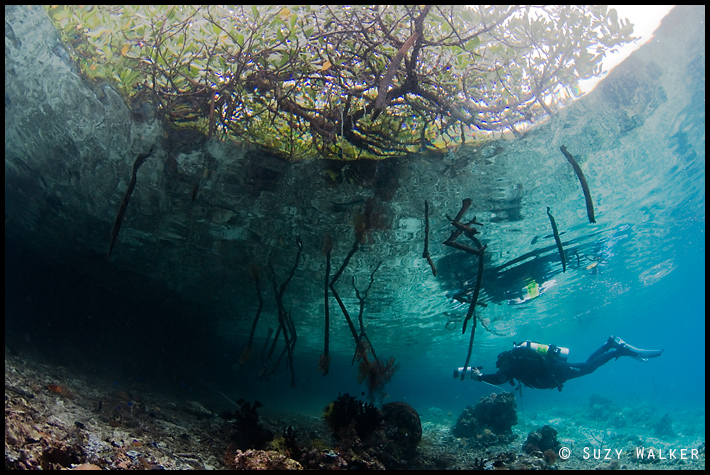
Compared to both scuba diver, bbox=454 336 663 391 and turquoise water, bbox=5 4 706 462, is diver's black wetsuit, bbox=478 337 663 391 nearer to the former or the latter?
scuba diver, bbox=454 336 663 391

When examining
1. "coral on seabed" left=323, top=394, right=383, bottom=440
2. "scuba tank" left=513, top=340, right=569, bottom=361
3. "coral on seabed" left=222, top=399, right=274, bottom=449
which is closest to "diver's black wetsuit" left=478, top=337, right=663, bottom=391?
"scuba tank" left=513, top=340, right=569, bottom=361

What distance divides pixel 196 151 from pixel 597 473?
1686cm

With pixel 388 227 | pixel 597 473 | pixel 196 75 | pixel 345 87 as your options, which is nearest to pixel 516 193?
pixel 388 227

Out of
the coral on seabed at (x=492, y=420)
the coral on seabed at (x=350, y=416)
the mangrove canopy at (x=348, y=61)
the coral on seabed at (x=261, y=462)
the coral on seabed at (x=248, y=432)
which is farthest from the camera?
the coral on seabed at (x=492, y=420)

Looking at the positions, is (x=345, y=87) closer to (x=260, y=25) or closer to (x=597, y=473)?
(x=260, y=25)

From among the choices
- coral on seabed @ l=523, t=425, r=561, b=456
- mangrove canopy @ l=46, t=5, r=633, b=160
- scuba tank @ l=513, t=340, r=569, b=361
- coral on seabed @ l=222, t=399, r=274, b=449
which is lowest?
coral on seabed @ l=222, t=399, r=274, b=449

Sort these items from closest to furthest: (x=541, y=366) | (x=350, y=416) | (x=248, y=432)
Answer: (x=248, y=432)
(x=350, y=416)
(x=541, y=366)

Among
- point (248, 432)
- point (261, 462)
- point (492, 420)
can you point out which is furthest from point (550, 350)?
point (261, 462)

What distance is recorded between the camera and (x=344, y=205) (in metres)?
12.0

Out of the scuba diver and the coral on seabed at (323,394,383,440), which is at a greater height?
the scuba diver

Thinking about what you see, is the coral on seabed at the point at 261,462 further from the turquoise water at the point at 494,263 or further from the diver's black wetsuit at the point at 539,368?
the diver's black wetsuit at the point at 539,368

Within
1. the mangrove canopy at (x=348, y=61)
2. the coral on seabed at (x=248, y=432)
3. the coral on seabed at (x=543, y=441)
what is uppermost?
the mangrove canopy at (x=348, y=61)

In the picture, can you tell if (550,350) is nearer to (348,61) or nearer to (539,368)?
(539,368)

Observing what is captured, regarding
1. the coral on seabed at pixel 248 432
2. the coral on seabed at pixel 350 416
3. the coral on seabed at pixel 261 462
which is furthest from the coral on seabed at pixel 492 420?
the coral on seabed at pixel 261 462
